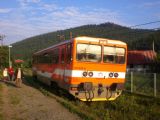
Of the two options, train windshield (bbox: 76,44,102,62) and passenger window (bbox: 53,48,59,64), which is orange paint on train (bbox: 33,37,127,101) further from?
passenger window (bbox: 53,48,59,64)

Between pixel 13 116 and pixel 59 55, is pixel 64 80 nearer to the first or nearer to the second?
pixel 59 55

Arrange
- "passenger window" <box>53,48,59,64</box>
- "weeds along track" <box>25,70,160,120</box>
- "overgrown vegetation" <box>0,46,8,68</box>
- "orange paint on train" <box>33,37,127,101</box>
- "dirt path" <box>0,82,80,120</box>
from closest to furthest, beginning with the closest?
"dirt path" <box>0,82,80,120</box>
"weeds along track" <box>25,70,160,120</box>
"orange paint on train" <box>33,37,127,101</box>
"passenger window" <box>53,48,59,64</box>
"overgrown vegetation" <box>0,46,8,68</box>

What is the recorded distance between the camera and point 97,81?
14.4 metres

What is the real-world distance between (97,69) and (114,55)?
119cm

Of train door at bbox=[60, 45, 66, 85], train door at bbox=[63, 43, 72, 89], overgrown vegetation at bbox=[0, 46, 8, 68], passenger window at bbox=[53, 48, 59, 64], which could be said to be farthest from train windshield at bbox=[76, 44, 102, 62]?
overgrown vegetation at bbox=[0, 46, 8, 68]

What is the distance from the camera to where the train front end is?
45.8ft

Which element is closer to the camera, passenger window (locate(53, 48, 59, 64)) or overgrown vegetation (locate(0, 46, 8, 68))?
passenger window (locate(53, 48, 59, 64))

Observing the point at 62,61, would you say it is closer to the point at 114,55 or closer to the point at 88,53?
the point at 88,53

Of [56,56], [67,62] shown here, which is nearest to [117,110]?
[67,62]

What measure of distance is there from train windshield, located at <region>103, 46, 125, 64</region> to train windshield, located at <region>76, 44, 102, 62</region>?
38cm

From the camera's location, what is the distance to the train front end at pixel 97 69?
1395cm

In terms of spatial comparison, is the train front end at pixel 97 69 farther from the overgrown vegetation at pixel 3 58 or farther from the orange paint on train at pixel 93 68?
the overgrown vegetation at pixel 3 58

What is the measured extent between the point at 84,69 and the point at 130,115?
11.9ft

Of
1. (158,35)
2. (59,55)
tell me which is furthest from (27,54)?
(59,55)
